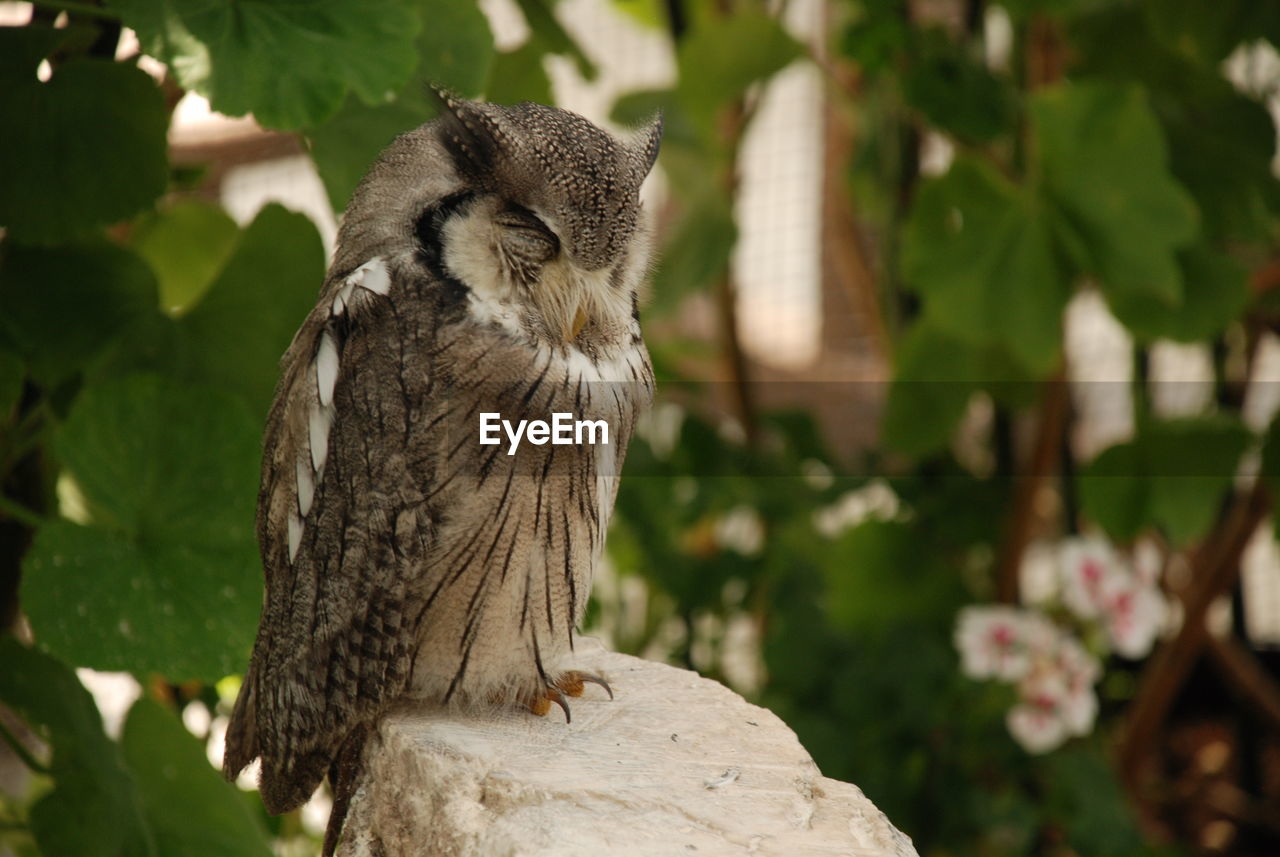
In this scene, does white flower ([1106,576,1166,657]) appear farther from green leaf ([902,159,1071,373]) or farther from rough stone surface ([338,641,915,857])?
rough stone surface ([338,641,915,857])

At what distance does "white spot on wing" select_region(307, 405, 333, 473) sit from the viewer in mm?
1293

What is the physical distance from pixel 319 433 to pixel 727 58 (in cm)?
166

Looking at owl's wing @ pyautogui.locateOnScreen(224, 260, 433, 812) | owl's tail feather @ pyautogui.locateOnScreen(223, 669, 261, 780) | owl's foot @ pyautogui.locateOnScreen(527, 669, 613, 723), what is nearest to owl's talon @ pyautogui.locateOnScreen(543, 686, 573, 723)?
owl's foot @ pyautogui.locateOnScreen(527, 669, 613, 723)

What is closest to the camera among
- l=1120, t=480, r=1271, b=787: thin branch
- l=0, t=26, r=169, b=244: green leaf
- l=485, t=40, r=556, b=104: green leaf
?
l=0, t=26, r=169, b=244: green leaf

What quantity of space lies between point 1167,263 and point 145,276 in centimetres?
151

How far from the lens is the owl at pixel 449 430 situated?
1208mm

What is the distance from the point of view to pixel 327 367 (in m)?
1.29

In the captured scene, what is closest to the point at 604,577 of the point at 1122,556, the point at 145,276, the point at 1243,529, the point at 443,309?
the point at 1122,556

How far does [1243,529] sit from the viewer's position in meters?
2.93

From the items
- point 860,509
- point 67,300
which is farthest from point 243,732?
point 860,509

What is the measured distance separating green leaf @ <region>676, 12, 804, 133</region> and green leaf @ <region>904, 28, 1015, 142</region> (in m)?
0.32

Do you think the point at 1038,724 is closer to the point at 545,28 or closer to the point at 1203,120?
the point at 1203,120

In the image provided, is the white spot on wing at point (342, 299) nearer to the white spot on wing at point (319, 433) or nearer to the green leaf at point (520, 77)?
the white spot on wing at point (319, 433)

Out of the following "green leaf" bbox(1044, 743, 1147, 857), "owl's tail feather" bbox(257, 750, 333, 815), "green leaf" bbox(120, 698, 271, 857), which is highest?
"owl's tail feather" bbox(257, 750, 333, 815)
